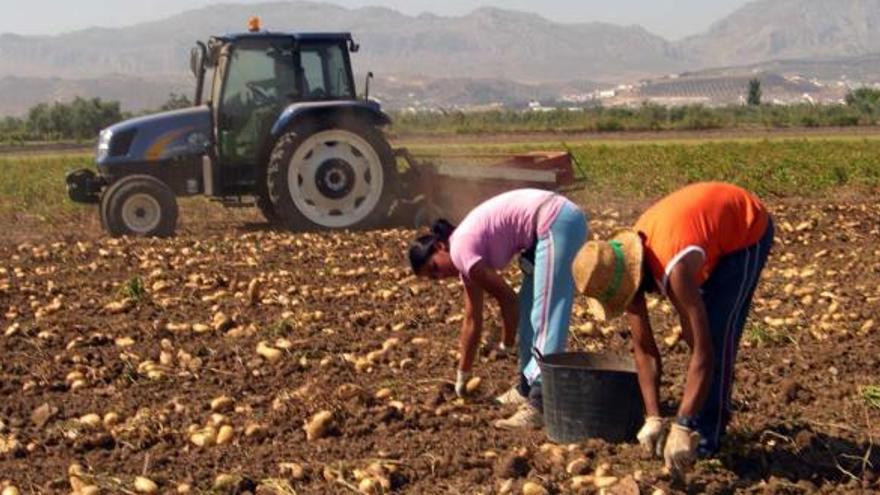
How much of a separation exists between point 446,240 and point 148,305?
391 centimetres

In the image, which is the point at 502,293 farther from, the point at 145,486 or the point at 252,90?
the point at 252,90

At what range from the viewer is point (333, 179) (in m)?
14.0

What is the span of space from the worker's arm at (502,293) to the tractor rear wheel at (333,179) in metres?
7.62

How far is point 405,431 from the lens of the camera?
19.4 feet

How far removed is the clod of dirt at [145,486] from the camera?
5.15m

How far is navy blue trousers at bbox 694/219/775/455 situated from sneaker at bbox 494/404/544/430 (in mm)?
922

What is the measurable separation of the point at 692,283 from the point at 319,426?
1929 mm

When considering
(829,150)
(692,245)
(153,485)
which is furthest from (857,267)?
(829,150)

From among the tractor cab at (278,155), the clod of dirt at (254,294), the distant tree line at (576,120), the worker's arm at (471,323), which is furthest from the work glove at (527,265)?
the distant tree line at (576,120)

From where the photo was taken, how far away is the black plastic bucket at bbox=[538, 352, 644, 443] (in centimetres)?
544

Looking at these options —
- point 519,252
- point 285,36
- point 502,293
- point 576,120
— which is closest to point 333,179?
point 285,36

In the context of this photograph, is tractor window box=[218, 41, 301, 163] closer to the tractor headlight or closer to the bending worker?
the tractor headlight

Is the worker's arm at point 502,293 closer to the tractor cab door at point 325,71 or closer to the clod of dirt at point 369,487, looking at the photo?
the clod of dirt at point 369,487

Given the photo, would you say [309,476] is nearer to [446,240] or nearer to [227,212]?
[446,240]
